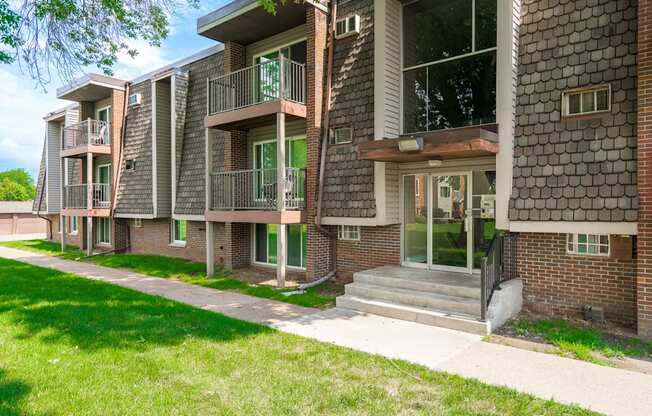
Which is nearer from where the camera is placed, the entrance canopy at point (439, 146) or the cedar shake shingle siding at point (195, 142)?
the entrance canopy at point (439, 146)

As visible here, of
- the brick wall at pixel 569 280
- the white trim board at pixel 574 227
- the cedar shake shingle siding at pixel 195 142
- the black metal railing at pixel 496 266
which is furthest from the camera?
the cedar shake shingle siding at pixel 195 142

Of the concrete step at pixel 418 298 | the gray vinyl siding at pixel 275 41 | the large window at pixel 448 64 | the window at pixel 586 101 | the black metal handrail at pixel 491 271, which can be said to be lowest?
the concrete step at pixel 418 298

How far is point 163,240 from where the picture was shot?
50.0 feet

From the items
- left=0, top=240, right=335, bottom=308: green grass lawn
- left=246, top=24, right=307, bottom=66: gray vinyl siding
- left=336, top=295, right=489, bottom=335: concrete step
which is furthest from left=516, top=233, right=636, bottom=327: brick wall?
left=246, top=24, right=307, bottom=66: gray vinyl siding

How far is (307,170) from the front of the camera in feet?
33.3

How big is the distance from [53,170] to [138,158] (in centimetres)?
933

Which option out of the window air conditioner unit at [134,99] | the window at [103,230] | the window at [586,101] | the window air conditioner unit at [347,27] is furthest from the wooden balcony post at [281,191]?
the window at [103,230]

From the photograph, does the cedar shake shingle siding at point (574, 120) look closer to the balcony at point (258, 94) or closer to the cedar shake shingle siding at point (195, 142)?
the balcony at point (258, 94)

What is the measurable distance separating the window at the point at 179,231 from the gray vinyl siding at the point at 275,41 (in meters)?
6.43

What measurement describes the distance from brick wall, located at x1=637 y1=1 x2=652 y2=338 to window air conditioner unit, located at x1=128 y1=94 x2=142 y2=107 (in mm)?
15969

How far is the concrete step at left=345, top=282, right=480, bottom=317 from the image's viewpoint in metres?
6.71

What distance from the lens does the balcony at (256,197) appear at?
984 centimetres

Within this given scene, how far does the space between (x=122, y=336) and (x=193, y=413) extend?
281cm

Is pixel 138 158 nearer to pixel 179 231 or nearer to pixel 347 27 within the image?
pixel 179 231
